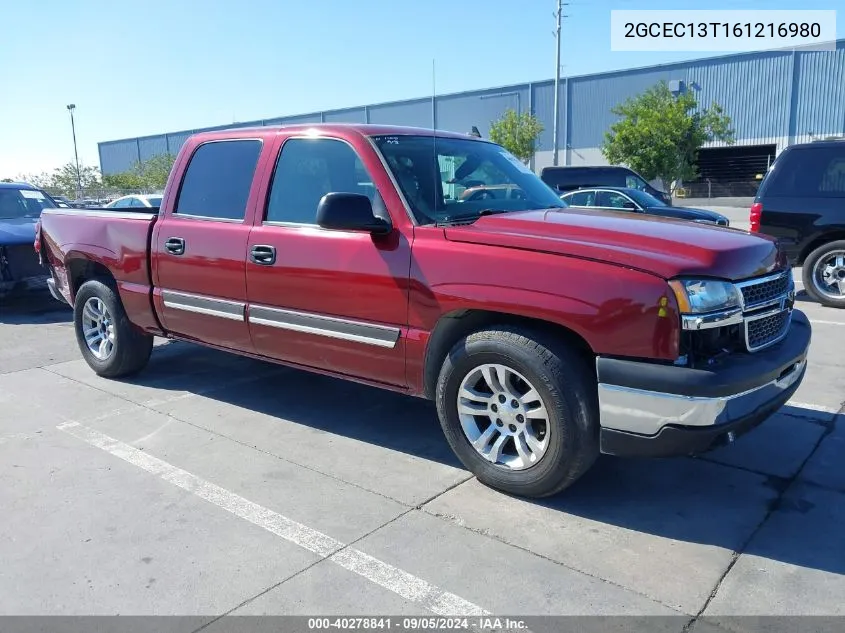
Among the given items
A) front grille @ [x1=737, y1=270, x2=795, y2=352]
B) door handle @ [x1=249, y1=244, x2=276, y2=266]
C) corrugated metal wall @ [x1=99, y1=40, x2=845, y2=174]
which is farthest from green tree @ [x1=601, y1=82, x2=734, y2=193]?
door handle @ [x1=249, y1=244, x2=276, y2=266]

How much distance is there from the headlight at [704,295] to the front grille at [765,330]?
0.23 metres

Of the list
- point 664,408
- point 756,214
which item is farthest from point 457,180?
point 756,214

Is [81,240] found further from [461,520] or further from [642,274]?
[642,274]

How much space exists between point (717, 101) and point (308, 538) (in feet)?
140

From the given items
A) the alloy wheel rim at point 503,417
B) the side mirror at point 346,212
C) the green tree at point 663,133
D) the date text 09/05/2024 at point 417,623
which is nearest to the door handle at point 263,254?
the side mirror at point 346,212

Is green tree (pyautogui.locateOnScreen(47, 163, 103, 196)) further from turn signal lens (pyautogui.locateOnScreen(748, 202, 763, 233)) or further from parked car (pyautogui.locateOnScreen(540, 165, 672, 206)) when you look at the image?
turn signal lens (pyautogui.locateOnScreen(748, 202, 763, 233))

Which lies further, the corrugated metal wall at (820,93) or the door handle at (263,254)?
the corrugated metal wall at (820,93)

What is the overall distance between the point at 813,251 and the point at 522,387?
23.2 ft

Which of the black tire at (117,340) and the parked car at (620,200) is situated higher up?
the parked car at (620,200)

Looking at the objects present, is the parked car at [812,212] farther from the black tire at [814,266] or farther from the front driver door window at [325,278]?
the front driver door window at [325,278]

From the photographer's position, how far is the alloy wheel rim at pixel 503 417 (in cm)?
342

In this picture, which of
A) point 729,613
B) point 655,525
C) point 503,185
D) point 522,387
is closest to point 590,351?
point 522,387

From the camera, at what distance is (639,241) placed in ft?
10.8

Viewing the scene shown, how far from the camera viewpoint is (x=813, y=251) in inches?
345
